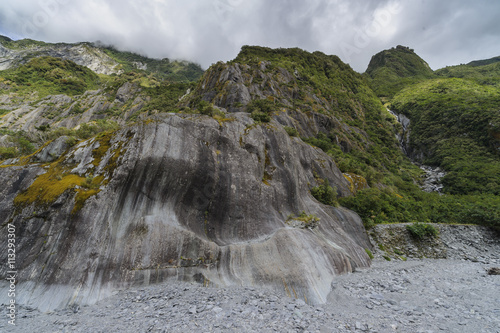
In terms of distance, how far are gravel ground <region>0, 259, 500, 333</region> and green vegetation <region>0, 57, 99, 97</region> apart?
13391cm

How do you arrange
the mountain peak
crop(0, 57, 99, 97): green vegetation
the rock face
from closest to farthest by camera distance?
the rock face → crop(0, 57, 99, 97): green vegetation → the mountain peak

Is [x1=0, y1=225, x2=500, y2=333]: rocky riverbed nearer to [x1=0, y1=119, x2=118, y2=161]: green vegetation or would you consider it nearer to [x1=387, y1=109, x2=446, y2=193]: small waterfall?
[x1=0, y1=119, x2=118, y2=161]: green vegetation

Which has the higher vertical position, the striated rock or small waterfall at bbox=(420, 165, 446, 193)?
small waterfall at bbox=(420, 165, 446, 193)

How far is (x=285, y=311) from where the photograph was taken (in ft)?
24.0

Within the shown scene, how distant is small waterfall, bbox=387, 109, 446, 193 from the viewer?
45.1 m

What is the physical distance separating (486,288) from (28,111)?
123 meters

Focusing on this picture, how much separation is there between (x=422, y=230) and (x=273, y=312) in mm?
20677

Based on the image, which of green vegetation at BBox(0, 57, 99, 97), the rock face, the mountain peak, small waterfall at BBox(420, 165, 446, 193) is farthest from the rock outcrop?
the mountain peak

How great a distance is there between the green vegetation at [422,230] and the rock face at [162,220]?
27.2 ft

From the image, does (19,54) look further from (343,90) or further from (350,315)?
(350,315)

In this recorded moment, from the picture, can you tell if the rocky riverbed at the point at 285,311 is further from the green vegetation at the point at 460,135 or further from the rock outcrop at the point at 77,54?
the rock outcrop at the point at 77,54

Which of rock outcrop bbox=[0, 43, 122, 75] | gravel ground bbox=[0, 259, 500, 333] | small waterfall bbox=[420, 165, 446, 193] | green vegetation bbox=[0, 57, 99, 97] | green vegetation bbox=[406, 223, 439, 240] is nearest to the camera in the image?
gravel ground bbox=[0, 259, 500, 333]

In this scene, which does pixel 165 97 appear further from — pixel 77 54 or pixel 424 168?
pixel 77 54

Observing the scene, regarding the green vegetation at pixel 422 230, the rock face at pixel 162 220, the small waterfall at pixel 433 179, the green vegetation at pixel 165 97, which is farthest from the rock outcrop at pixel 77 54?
the green vegetation at pixel 422 230
